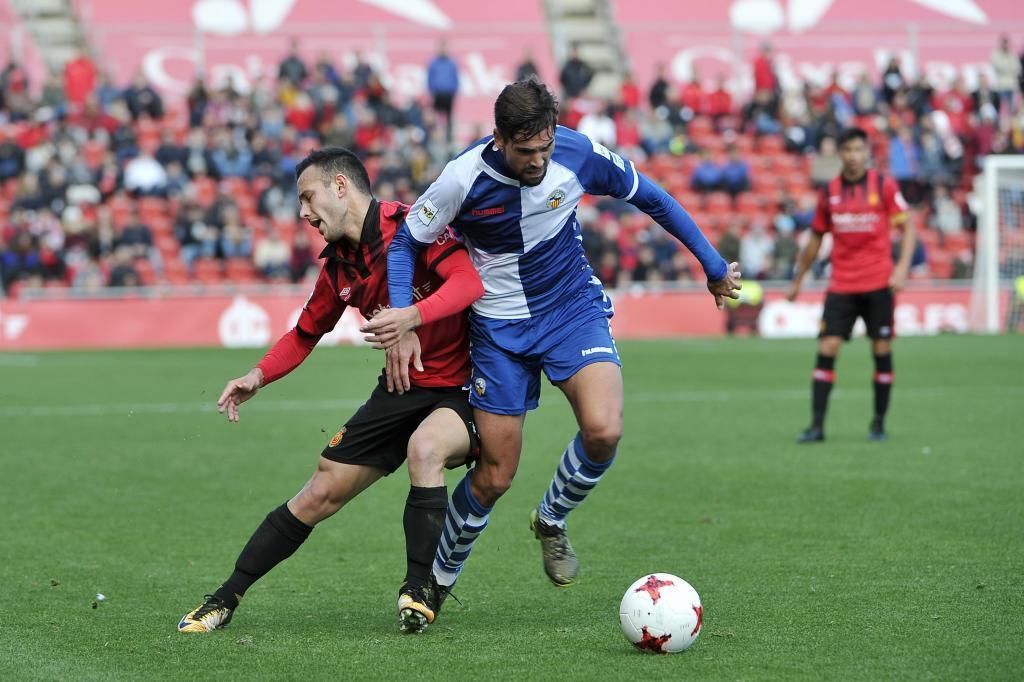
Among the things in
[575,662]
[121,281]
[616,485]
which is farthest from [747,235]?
[575,662]

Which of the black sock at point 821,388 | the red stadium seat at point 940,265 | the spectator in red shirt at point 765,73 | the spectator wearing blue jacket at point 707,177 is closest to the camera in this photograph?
the black sock at point 821,388

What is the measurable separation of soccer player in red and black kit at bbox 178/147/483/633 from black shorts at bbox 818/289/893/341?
20.3ft

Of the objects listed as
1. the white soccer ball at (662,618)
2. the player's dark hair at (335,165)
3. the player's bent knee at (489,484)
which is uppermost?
the player's dark hair at (335,165)

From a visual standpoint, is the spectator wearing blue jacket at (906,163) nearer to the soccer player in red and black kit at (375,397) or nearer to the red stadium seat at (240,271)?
the red stadium seat at (240,271)

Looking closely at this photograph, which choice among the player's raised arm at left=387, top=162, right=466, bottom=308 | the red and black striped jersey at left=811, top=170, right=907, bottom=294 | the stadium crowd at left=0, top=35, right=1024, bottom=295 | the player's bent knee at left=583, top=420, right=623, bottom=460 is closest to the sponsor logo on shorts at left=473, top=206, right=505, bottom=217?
the player's raised arm at left=387, top=162, right=466, bottom=308

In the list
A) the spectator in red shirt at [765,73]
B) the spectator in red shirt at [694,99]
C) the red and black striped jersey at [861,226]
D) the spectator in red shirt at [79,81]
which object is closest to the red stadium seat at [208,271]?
the spectator in red shirt at [79,81]

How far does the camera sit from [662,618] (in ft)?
16.1

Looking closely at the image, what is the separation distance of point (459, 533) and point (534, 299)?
1015mm

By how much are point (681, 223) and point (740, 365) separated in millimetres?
12550

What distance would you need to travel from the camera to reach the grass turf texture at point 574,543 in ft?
16.1

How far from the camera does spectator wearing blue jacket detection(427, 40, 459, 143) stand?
2675 cm

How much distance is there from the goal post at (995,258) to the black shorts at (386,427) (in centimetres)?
1973

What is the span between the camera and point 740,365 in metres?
18.3

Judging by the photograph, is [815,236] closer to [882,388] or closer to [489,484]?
[882,388]
